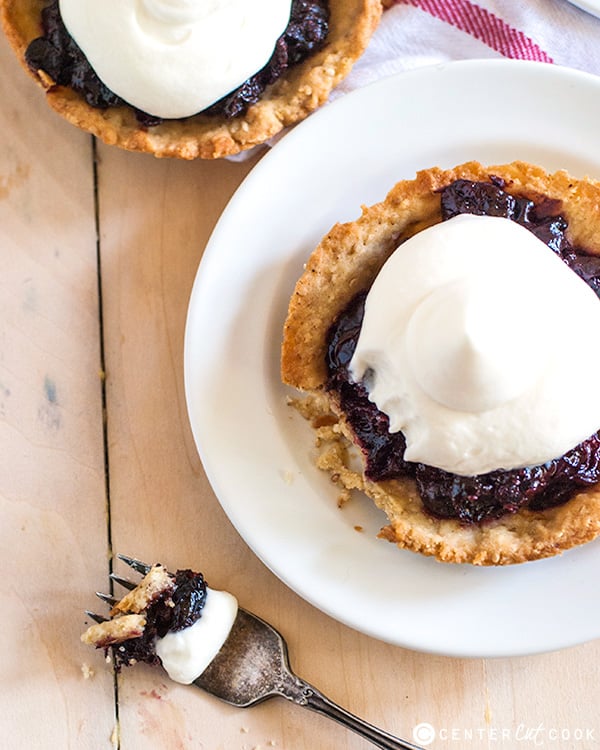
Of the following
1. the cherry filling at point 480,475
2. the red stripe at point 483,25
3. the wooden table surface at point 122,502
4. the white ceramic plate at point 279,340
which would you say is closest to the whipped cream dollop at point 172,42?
the white ceramic plate at point 279,340

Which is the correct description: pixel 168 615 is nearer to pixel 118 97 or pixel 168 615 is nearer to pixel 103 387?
pixel 103 387

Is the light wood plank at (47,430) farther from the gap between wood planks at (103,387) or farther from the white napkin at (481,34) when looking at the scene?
the white napkin at (481,34)

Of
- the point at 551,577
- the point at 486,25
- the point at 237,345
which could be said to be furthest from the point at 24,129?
the point at 551,577

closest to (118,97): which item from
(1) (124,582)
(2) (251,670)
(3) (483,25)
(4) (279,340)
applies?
(4) (279,340)

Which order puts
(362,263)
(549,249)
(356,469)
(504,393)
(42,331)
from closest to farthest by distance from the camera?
(504,393), (549,249), (362,263), (356,469), (42,331)

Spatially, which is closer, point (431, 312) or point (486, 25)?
point (431, 312)

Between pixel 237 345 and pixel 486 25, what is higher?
pixel 486 25

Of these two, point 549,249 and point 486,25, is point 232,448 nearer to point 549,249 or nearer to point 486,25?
point 549,249
